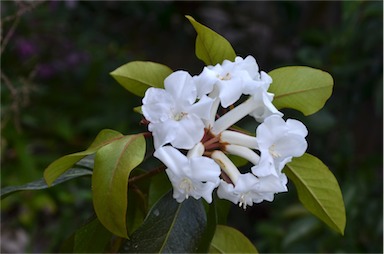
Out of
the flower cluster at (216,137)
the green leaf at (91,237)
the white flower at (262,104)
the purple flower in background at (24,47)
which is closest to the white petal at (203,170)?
the flower cluster at (216,137)

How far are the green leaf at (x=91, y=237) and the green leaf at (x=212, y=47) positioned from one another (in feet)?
0.86

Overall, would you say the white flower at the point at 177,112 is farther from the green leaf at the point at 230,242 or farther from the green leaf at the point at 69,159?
the green leaf at the point at 230,242

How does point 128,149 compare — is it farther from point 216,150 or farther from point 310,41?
point 310,41

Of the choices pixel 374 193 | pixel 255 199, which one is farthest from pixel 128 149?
pixel 374 193

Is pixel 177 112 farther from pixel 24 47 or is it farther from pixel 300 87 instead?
pixel 24 47

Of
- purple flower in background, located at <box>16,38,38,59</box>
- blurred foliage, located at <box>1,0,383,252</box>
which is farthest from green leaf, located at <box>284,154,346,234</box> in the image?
purple flower in background, located at <box>16,38,38,59</box>

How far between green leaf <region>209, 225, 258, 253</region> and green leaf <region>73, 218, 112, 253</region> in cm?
15

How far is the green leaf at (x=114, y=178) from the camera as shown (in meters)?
0.67

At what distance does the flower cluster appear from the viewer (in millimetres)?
648

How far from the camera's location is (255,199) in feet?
2.25

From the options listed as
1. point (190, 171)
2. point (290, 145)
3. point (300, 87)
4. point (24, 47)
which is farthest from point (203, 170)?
point (24, 47)

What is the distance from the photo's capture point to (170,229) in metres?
0.76

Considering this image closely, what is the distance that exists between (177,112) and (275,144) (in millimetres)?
116

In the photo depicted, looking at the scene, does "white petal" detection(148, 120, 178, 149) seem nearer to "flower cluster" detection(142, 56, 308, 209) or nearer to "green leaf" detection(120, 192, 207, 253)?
"flower cluster" detection(142, 56, 308, 209)
